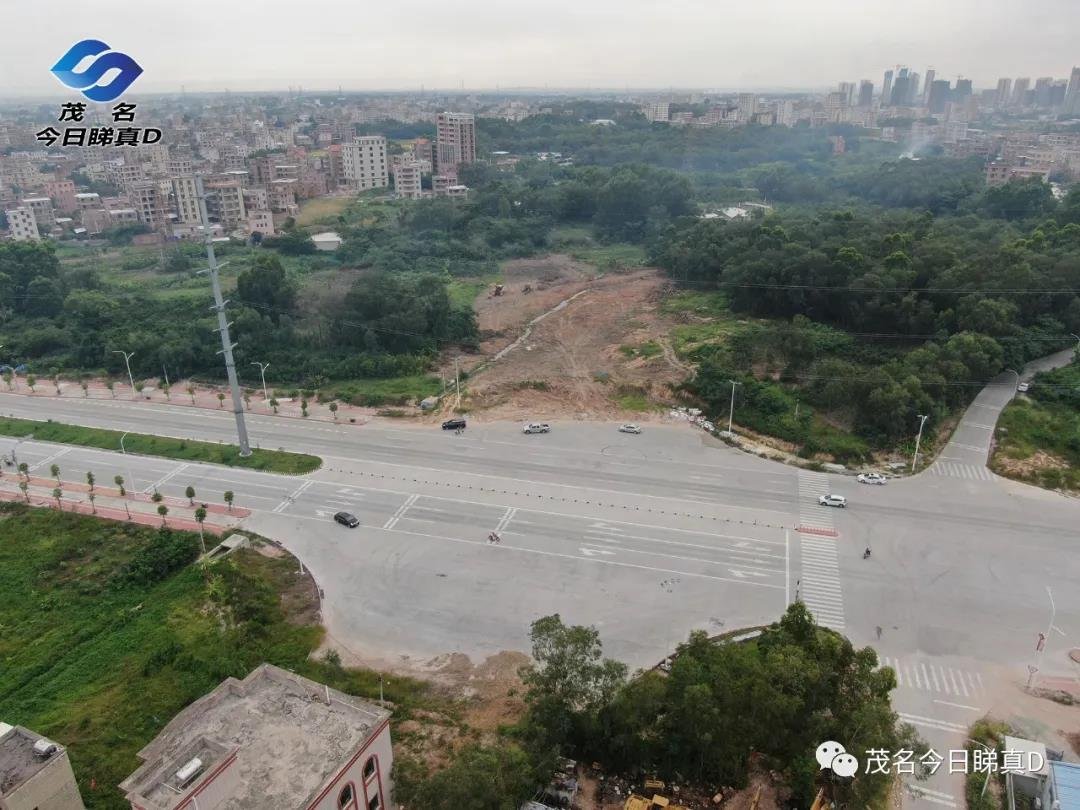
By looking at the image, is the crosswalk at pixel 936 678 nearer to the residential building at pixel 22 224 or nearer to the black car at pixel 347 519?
the black car at pixel 347 519

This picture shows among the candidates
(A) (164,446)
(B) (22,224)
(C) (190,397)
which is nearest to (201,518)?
(A) (164,446)

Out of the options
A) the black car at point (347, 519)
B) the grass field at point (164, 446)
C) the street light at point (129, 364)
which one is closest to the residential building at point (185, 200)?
the street light at point (129, 364)

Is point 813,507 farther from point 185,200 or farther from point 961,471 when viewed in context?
point 185,200

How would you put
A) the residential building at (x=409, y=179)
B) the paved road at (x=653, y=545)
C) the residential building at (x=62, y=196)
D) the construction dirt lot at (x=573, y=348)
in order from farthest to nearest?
1. the residential building at (x=409, y=179)
2. the residential building at (x=62, y=196)
3. the construction dirt lot at (x=573, y=348)
4. the paved road at (x=653, y=545)

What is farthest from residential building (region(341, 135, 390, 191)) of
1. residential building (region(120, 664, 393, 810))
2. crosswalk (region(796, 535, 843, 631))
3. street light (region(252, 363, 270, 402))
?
residential building (region(120, 664, 393, 810))

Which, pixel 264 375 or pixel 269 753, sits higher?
pixel 269 753

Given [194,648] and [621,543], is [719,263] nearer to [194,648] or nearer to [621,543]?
[621,543]
